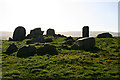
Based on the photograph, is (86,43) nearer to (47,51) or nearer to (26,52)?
(47,51)

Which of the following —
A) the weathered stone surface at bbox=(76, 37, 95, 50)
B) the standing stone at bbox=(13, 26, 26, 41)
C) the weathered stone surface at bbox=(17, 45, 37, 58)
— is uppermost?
the standing stone at bbox=(13, 26, 26, 41)

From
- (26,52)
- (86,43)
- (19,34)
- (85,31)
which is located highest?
(85,31)

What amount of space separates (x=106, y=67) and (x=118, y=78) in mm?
3851

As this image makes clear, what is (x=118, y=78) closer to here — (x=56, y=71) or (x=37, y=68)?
(x=56, y=71)

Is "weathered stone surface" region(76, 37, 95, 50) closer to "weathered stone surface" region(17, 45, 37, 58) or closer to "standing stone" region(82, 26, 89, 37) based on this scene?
"weathered stone surface" region(17, 45, 37, 58)

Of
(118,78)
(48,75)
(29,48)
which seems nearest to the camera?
(118,78)

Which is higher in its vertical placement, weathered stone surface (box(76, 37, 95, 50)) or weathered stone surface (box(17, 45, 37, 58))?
weathered stone surface (box(76, 37, 95, 50))

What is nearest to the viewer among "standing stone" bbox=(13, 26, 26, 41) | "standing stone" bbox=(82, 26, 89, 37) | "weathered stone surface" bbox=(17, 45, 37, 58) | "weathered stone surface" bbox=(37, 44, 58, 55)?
"weathered stone surface" bbox=(17, 45, 37, 58)

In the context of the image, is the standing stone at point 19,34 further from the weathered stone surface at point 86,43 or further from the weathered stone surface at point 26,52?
the weathered stone surface at point 86,43

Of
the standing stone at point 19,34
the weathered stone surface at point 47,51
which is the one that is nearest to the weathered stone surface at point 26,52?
the weathered stone surface at point 47,51

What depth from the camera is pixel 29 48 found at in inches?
1275

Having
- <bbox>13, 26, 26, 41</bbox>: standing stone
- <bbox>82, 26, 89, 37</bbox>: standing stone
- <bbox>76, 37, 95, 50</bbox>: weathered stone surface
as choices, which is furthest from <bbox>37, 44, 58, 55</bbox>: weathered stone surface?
<bbox>13, 26, 26, 41</bbox>: standing stone

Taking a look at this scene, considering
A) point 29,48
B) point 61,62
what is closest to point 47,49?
point 29,48

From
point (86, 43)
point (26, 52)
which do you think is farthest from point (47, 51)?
point (86, 43)
